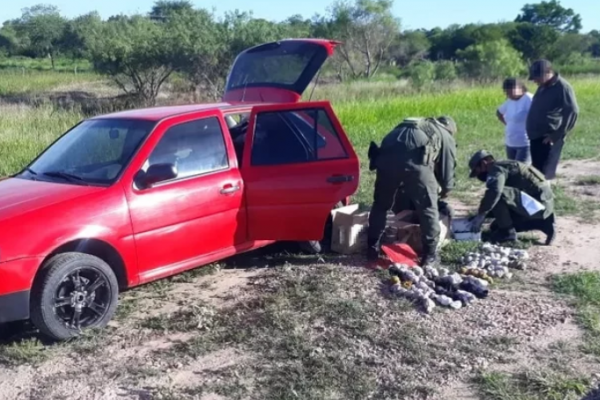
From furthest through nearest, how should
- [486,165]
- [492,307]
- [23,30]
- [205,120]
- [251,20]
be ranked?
[23,30], [251,20], [486,165], [205,120], [492,307]

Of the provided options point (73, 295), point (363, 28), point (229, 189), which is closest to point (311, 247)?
point (229, 189)

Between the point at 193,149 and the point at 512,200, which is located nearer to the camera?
the point at 193,149

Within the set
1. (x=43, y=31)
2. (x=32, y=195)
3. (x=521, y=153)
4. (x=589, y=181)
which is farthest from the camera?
(x=43, y=31)

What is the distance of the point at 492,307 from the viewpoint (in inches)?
237

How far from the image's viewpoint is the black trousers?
8.99m

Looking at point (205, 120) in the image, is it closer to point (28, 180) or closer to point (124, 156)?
point (124, 156)

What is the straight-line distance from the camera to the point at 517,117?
31.0 ft

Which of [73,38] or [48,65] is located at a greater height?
[73,38]

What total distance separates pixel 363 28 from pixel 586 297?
47049 mm

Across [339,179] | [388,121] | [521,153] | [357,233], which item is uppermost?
[339,179]

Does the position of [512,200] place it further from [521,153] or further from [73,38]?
[73,38]

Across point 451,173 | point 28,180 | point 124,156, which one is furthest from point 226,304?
point 451,173

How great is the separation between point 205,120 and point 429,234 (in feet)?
7.40

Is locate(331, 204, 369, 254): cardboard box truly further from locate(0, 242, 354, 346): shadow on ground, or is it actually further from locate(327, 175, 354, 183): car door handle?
locate(327, 175, 354, 183): car door handle
